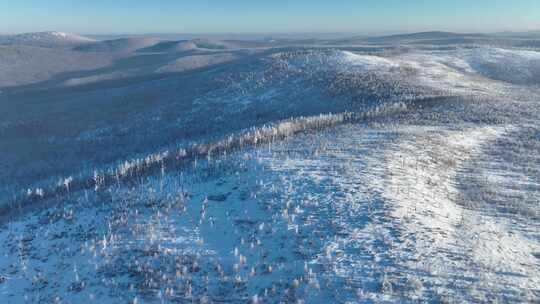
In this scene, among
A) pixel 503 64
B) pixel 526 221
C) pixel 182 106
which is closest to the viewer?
pixel 526 221

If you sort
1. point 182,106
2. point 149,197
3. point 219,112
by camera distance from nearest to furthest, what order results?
point 149,197 < point 219,112 < point 182,106

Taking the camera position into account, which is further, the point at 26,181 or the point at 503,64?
the point at 503,64

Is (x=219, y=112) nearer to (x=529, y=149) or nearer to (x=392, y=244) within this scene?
(x=529, y=149)

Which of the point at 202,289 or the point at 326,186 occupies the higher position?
the point at 326,186

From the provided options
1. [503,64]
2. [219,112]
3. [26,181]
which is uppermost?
[503,64]

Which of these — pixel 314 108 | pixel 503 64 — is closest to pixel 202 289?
pixel 314 108

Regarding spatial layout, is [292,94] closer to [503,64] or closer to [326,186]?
[326,186]

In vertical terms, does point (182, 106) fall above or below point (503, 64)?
below

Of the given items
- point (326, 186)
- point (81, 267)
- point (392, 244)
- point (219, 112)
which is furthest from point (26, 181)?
point (392, 244)

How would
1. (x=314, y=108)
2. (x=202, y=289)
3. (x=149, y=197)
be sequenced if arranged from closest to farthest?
(x=202, y=289)
(x=149, y=197)
(x=314, y=108)
